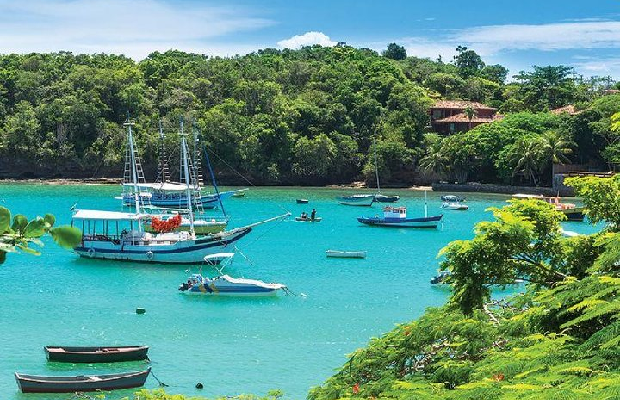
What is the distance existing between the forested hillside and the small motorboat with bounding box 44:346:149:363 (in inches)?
2379

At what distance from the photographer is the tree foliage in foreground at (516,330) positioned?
7.98m

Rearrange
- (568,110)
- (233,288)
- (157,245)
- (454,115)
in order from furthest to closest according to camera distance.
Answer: (454,115) → (568,110) → (157,245) → (233,288)

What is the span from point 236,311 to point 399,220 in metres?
27.7

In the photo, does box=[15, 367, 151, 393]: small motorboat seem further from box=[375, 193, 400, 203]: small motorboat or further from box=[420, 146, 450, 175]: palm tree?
box=[420, 146, 450, 175]: palm tree

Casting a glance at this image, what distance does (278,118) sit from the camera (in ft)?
300

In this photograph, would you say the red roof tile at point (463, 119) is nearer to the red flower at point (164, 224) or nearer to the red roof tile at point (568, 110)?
the red roof tile at point (568, 110)

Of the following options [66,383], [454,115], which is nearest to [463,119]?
[454,115]

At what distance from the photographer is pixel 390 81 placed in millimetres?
97438

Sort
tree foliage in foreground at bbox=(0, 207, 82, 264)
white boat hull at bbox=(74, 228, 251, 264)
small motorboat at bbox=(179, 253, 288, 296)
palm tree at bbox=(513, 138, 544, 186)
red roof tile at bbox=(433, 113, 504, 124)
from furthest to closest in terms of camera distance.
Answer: red roof tile at bbox=(433, 113, 504, 124) → palm tree at bbox=(513, 138, 544, 186) → white boat hull at bbox=(74, 228, 251, 264) → small motorboat at bbox=(179, 253, 288, 296) → tree foliage in foreground at bbox=(0, 207, 82, 264)

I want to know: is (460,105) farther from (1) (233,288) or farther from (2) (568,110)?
(1) (233,288)

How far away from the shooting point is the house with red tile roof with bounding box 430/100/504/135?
9319 cm

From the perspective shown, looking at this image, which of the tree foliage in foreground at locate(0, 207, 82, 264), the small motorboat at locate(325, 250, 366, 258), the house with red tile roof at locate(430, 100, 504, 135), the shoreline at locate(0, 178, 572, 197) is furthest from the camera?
the house with red tile roof at locate(430, 100, 504, 135)

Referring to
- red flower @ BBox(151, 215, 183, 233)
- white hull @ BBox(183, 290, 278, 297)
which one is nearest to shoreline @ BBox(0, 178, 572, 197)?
red flower @ BBox(151, 215, 183, 233)

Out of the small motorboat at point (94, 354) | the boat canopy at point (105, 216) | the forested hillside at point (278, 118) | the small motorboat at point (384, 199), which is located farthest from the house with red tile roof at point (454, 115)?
the small motorboat at point (94, 354)
